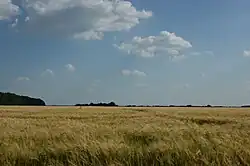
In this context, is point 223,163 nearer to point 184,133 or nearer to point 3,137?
point 184,133

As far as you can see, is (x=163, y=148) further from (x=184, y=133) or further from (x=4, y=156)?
(x=4, y=156)

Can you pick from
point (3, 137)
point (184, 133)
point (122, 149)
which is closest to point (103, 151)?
point (122, 149)

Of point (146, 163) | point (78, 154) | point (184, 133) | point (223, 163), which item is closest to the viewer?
point (223, 163)

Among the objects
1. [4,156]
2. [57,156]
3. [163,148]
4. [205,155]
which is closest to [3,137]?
[4,156]

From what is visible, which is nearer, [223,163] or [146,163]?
[223,163]

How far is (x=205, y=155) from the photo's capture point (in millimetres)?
6855

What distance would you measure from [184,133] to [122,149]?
219cm

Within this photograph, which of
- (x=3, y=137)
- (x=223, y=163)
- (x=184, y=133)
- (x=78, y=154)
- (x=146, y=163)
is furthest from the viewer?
(x=3, y=137)

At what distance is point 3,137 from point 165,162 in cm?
521

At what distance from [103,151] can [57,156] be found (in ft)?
3.10

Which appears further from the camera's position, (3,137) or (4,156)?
(3,137)

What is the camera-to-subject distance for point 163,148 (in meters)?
7.41

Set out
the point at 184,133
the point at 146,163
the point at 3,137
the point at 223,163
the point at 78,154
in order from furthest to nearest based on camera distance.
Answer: the point at 3,137, the point at 184,133, the point at 78,154, the point at 146,163, the point at 223,163

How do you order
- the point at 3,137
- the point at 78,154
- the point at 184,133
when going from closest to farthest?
Result: the point at 78,154
the point at 184,133
the point at 3,137
